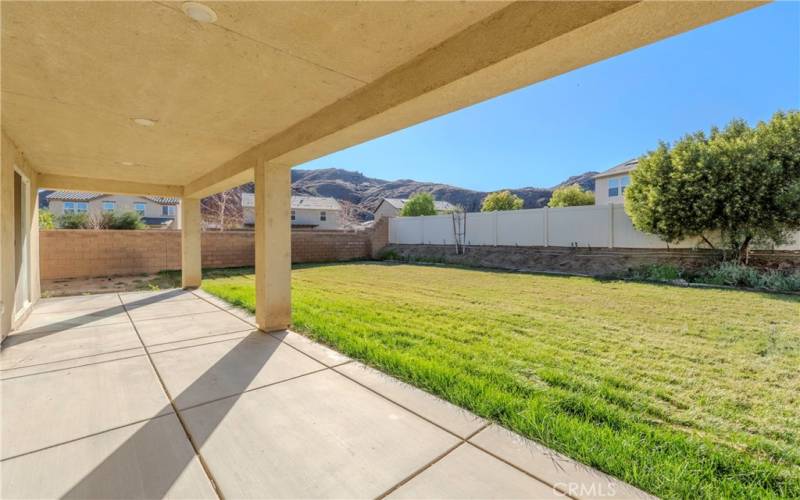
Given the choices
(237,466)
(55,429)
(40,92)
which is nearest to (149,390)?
(55,429)

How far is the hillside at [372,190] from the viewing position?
7050cm

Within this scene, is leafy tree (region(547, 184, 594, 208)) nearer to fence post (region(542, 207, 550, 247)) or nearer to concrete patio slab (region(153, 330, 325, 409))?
fence post (region(542, 207, 550, 247))

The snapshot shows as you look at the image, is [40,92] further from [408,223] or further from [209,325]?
[408,223]

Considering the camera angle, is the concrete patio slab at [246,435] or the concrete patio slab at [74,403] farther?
the concrete patio slab at [74,403]

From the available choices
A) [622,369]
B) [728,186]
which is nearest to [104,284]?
[622,369]

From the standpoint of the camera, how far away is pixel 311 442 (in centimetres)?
214

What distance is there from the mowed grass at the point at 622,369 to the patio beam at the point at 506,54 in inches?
89.4

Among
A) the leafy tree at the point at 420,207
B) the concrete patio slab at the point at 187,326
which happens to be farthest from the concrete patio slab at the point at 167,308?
the leafy tree at the point at 420,207

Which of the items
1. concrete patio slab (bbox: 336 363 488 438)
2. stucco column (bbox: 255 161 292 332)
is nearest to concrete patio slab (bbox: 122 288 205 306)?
stucco column (bbox: 255 161 292 332)

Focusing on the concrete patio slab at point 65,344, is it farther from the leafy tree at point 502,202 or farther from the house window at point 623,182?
the leafy tree at point 502,202

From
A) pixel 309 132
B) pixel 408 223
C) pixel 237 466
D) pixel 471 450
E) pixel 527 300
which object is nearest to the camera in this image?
pixel 237 466

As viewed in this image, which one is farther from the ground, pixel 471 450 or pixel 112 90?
pixel 112 90

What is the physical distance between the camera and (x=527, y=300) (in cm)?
659

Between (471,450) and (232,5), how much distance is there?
294 centimetres
